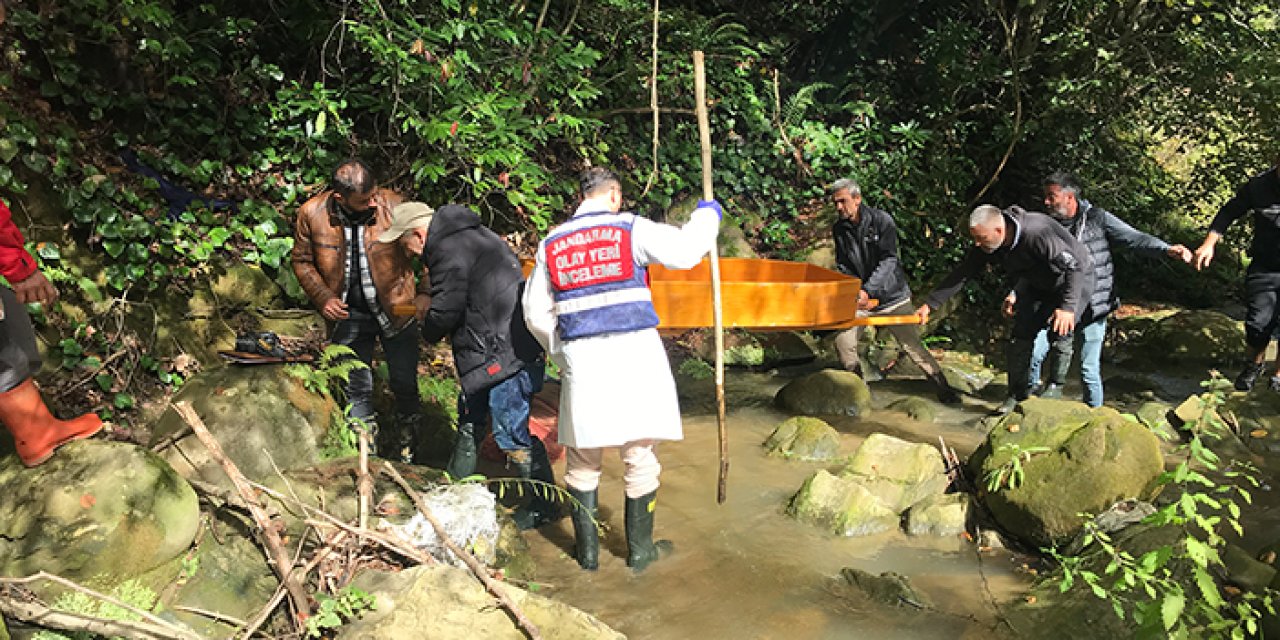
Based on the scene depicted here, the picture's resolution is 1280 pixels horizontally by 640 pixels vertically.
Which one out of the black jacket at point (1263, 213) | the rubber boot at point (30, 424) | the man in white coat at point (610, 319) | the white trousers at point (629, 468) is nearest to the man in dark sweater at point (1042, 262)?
the black jacket at point (1263, 213)

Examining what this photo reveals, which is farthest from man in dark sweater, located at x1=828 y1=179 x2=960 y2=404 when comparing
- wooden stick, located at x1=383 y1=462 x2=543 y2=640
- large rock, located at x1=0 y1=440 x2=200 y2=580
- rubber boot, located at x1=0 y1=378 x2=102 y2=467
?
rubber boot, located at x1=0 y1=378 x2=102 y2=467

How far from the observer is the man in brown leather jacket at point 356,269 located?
14.9 feet

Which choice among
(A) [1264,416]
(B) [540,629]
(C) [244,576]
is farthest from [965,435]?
(C) [244,576]

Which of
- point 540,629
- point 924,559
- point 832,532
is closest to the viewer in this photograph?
point 540,629

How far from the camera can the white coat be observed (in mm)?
3602

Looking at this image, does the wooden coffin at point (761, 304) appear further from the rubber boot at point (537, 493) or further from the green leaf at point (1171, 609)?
the green leaf at point (1171, 609)

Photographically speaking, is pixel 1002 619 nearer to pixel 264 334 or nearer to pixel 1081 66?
pixel 264 334

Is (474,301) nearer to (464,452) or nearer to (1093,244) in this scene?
(464,452)

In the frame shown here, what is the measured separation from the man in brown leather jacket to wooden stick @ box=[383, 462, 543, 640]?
127 cm

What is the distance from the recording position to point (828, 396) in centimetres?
670

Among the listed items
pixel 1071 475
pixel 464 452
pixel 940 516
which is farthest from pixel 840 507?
pixel 464 452

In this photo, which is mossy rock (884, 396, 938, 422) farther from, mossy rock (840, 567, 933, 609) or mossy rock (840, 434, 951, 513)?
mossy rock (840, 567, 933, 609)

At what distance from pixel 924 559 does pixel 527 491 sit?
2286 mm

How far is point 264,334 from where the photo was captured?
4.87 m
